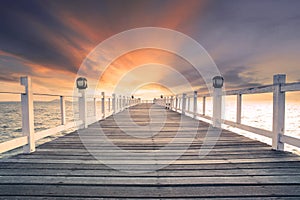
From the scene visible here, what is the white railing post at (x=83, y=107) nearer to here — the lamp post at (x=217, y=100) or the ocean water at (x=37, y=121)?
the ocean water at (x=37, y=121)

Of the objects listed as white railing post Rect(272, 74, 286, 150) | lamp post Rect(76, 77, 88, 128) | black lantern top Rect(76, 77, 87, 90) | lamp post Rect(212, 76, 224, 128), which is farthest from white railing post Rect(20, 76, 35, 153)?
lamp post Rect(212, 76, 224, 128)

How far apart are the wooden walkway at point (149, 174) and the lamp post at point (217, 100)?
2.08 m

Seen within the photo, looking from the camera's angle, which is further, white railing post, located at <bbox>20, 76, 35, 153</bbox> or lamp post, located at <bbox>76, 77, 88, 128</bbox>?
lamp post, located at <bbox>76, 77, 88, 128</bbox>

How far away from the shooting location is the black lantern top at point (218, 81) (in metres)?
4.76

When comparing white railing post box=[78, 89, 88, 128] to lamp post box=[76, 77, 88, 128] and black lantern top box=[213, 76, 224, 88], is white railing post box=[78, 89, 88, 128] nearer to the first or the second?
lamp post box=[76, 77, 88, 128]

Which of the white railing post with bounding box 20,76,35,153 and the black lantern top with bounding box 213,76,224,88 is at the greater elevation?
the black lantern top with bounding box 213,76,224,88

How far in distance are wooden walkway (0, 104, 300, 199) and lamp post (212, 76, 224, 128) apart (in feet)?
6.83

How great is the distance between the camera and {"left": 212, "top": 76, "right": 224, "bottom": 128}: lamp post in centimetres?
475

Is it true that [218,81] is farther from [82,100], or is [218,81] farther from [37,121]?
[37,121]

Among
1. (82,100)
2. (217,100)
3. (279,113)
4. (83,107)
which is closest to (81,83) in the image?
(82,100)

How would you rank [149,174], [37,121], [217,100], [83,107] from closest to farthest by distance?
[149,174]
[83,107]
[217,100]
[37,121]

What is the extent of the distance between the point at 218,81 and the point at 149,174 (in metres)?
3.81

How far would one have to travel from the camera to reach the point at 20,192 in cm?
141

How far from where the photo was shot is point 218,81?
478 centimetres
